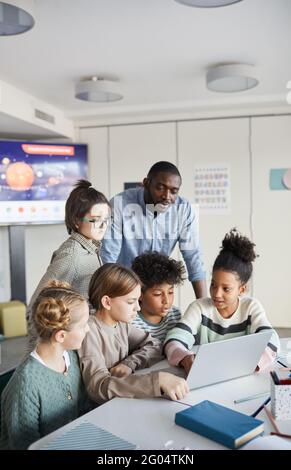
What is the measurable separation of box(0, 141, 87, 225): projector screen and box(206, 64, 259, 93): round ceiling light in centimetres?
181

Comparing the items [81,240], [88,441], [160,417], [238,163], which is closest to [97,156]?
[238,163]

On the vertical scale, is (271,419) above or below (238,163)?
below

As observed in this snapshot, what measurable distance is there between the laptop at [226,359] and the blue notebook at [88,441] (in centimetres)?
34

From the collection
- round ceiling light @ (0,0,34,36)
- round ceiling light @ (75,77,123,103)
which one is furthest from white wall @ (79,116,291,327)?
round ceiling light @ (0,0,34,36)

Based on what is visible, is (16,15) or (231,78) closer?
(16,15)

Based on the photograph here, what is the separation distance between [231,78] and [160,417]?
2807 millimetres

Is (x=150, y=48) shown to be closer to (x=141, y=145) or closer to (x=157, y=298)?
(x=141, y=145)

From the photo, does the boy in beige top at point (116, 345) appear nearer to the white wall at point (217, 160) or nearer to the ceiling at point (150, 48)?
the ceiling at point (150, 48)

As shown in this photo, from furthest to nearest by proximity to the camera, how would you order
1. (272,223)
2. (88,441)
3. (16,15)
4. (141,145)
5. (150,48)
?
(272,223) < (141,145) < (150,48) < (16,15) < (88,441)

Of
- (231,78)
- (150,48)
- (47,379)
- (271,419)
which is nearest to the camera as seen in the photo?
(271,419)

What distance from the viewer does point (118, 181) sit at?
4.83 metres

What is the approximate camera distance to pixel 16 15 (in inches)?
87.0

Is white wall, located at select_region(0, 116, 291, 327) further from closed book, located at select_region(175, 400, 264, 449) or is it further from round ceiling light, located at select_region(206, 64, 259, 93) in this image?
closed book, located at select_region(175, 400, 264, 449)
